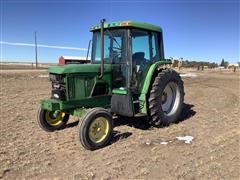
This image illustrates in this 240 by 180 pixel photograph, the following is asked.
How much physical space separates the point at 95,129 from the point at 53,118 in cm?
164

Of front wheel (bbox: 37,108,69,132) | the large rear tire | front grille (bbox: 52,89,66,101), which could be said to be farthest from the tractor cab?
front wheel (bbox: 37,108,69,132)

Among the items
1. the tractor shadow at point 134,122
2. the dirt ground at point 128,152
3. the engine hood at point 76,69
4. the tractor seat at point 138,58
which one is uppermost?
the tractor seat at point 138,58

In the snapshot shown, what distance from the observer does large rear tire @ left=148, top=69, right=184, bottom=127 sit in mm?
6656

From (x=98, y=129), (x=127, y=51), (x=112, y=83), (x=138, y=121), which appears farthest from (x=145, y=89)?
(x=98, y=129)

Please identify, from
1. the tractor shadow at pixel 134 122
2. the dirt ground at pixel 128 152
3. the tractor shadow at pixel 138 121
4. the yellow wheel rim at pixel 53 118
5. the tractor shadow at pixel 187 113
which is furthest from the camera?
the tractor shadow at pixel 187 113

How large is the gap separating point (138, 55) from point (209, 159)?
2858 millimetres

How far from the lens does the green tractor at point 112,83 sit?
588cm

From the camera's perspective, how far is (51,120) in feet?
22.6

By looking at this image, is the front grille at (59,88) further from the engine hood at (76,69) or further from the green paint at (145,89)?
the green paint at (145,89)

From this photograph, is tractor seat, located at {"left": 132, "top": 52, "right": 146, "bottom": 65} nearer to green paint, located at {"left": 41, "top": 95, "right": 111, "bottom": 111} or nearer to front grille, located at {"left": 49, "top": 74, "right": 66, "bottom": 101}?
green paint, located at {"left": 41, "top": 95, "right": 111, "bottom": 111}

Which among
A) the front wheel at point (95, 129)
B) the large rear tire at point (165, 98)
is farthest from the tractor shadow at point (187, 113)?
the front wheel at point (95, 129)

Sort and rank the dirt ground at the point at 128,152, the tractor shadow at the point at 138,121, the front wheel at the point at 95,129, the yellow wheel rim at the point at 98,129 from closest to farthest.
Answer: the dirt ground at the point at 128,152
the front wheel at the point at 95,129
the yellow wheel rim at the point at 98,129
the tractor shadow at the point at 138,121

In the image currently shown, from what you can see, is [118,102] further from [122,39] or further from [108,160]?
[108,160]

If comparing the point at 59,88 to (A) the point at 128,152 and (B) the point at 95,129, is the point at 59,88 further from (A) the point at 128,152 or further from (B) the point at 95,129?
(A) the point at 128,152
